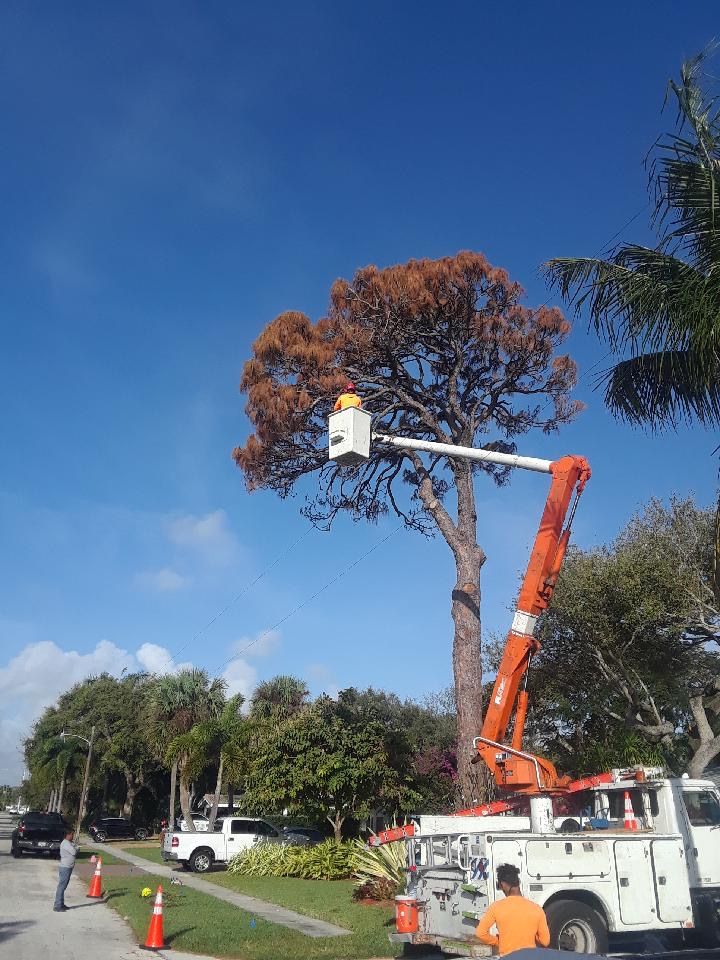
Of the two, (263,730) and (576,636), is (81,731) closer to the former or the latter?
(263,730)

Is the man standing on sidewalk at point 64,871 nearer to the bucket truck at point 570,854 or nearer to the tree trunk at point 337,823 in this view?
the bucket truck at point 570,854

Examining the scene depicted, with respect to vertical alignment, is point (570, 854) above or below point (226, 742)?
below

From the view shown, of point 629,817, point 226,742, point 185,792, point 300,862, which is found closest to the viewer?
point 629,817

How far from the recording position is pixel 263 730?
30250 mm

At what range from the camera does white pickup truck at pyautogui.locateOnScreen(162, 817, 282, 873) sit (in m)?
25.5

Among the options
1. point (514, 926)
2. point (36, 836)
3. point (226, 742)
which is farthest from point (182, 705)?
point (514, 926)

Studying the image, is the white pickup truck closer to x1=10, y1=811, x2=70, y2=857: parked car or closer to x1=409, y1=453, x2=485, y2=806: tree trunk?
x1=10, y1=811, x2=70, y2=857: parked car

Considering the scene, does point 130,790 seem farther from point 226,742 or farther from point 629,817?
point 629,817

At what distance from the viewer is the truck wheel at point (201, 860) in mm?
25464

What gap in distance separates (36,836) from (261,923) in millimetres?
20660

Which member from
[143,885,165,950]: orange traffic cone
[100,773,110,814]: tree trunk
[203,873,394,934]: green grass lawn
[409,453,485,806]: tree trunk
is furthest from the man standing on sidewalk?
[100,773,110,814]: tree trunk

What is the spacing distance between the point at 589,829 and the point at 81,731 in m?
62.4

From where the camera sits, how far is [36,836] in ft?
101

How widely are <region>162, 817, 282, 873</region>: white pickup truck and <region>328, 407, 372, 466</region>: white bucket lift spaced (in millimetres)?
20484
